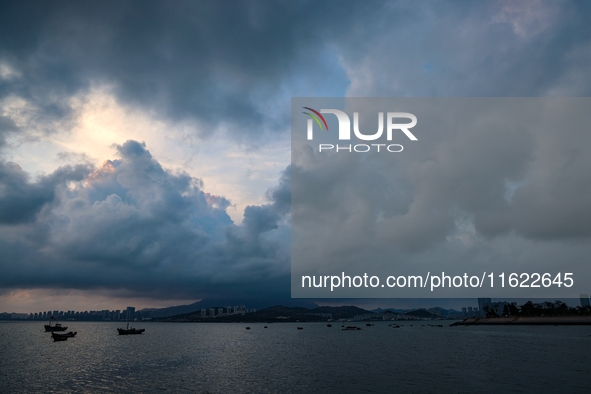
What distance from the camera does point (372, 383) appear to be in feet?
154

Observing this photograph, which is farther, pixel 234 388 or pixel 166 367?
pixel 166 367

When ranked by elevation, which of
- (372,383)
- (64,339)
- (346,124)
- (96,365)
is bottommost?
(64,339)

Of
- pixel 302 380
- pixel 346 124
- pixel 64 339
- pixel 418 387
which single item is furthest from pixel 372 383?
pixel 64 339

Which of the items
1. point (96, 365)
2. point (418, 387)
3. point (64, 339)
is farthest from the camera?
point (64, 339)

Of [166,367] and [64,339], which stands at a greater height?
[166,367]

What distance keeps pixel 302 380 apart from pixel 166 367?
30.1 m

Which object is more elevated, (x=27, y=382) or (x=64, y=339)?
(x=27, y=382)

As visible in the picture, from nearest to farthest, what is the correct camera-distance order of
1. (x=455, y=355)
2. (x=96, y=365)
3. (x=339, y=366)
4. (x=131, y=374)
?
(x=131, y=374) → (x=339, y=366) → (x=96, y=365) → (x=455, y=355)

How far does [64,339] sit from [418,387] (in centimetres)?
15052

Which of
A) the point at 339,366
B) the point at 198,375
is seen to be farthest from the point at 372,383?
the point at 198,375

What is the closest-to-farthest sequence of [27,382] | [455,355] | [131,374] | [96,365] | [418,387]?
1. [418,387]
2. [27,382]
3. [131,374]
4. [96,365]
5. [455,355]

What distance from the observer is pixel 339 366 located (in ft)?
208

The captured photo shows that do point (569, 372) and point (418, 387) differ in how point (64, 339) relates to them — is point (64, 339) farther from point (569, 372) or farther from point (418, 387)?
point (569, 372)

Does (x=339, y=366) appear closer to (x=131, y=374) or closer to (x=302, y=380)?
(x=302, y=380)
